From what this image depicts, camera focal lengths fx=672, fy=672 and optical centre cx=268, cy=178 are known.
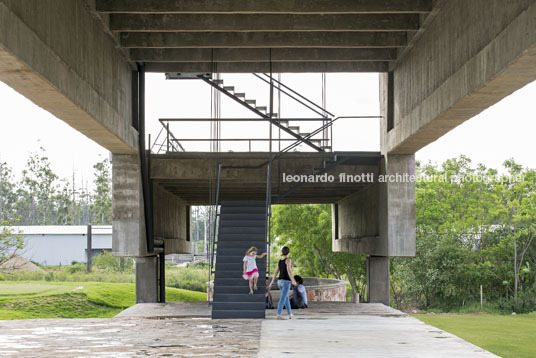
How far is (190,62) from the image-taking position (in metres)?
19.6

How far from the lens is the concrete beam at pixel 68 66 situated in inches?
376

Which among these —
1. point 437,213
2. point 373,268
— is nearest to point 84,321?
point 373,268

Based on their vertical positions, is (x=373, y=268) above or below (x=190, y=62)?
below

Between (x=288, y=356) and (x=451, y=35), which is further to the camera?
(x=451, y=35)

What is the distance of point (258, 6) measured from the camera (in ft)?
43.4

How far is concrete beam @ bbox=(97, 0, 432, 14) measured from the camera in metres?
13.2

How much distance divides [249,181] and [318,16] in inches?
268

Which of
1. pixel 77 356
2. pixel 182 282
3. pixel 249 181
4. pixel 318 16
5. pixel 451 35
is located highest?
pixel 318 16

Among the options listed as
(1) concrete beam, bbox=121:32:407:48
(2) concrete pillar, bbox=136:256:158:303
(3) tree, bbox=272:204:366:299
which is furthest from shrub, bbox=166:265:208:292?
(1) concrete beam, bbox=121:32:407:48

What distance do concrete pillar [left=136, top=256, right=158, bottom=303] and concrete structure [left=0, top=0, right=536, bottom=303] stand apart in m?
0.08

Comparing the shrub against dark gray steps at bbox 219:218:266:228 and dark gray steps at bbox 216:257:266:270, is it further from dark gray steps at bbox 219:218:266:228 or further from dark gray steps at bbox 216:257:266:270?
dark gray steps at bbox 216:257:266:270

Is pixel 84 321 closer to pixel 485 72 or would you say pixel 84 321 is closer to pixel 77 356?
pixel 77 356

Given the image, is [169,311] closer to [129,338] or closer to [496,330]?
[129,338]

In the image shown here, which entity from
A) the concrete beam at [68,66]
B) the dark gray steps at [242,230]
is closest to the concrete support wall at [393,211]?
the dark gray steps at [242,230]
